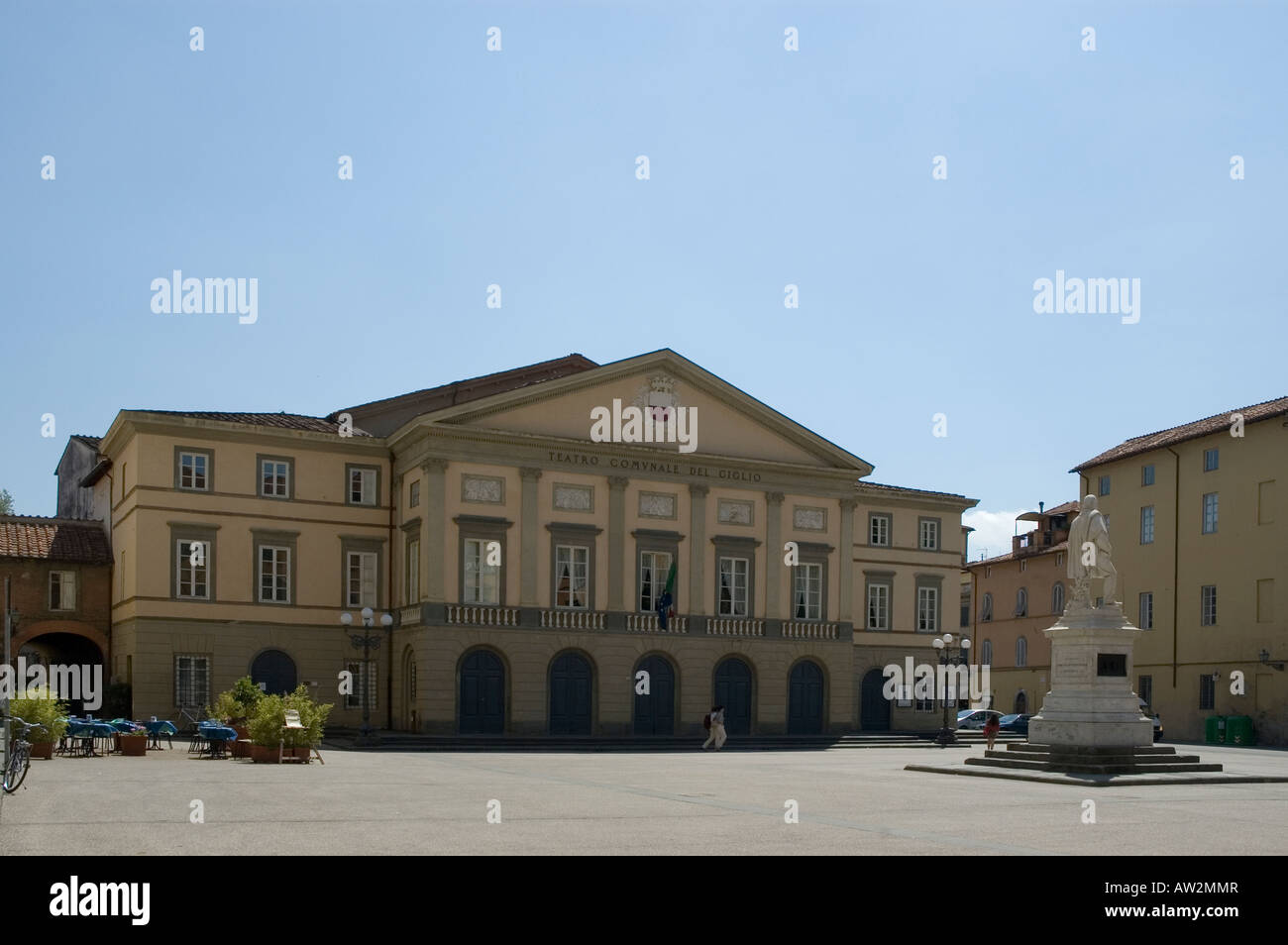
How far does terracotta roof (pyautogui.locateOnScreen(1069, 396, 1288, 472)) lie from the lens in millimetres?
53656

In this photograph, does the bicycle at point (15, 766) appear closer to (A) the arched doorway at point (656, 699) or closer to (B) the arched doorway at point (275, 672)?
(B) the arched doorway at point (275, 672)

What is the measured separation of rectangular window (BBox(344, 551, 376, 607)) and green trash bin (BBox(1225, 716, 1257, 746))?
3247 centimetres

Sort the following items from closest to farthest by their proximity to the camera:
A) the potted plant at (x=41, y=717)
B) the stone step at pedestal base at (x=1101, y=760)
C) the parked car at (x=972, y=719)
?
the stone step at pedestal base at (x=1101, y=760), the potted plant at (x=41, y=717), the parked car at (x=972, y=719)

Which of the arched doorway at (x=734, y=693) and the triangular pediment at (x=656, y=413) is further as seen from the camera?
the arched doorway at (x=734, y=693)

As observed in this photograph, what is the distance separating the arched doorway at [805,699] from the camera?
5072cm

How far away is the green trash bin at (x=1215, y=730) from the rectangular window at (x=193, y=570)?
3739 centimetres

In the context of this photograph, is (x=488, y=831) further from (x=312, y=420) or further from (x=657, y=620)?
(x=312, y=420)

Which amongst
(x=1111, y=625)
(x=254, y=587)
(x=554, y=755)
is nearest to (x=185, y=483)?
(x=254, y=587)

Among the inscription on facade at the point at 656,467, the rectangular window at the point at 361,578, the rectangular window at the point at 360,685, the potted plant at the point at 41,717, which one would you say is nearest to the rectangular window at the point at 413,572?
the rectangular window at the point at 361,578

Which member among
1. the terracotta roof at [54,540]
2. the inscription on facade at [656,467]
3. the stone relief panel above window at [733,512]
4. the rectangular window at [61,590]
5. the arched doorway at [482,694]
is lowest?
the arched doorway at [482,694]

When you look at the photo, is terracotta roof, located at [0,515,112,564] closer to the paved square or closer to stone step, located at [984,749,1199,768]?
the paved square

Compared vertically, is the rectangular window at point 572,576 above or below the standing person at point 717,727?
above

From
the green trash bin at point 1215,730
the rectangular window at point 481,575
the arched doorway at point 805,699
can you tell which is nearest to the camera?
the rectangular window at point 481,575

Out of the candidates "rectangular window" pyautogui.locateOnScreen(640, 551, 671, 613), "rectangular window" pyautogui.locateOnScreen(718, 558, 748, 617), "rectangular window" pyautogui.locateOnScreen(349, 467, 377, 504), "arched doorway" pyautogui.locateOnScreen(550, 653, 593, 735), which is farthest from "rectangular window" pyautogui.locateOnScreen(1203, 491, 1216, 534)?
"rectangular window" pyautogui.locateOnScreen(349, 467, 377, 504)
